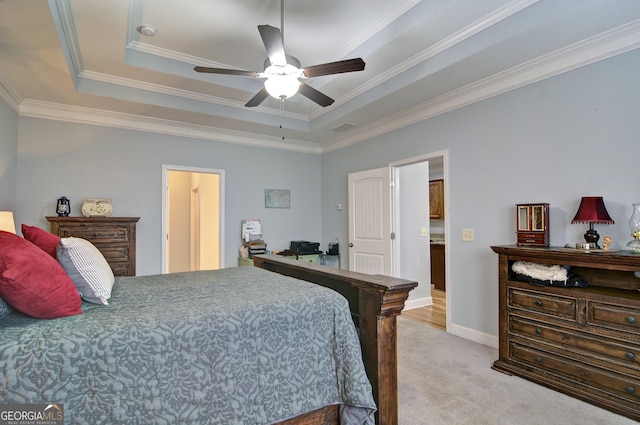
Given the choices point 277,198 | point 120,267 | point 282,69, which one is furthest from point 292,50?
point 120,267

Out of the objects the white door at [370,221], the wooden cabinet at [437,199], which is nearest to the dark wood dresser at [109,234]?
the white door at [370,221]

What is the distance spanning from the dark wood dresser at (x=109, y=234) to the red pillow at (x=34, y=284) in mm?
2605

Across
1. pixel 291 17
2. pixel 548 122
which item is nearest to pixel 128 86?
pixel 291 17

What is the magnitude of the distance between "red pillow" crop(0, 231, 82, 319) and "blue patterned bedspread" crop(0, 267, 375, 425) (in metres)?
0.06

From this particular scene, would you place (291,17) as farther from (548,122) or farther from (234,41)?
(548,122)

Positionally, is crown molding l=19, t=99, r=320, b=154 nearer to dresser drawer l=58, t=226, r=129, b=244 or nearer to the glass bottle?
dresser drawer l=58, t=226, r=129, b=244

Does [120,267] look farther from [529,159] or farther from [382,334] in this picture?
[529,159]

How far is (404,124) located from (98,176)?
3.97 metres

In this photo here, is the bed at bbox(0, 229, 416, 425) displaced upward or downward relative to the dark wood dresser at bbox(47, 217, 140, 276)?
downward

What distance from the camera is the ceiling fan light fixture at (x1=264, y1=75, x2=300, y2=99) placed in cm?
243

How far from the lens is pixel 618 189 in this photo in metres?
2.48

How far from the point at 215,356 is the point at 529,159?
10.2 feet

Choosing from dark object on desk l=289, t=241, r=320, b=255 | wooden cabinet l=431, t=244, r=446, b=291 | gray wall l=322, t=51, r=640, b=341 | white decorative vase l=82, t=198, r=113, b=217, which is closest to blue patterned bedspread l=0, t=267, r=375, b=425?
gray wall l=322, t=51, r=640, b=341

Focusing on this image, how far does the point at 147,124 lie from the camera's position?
14.4 feet
